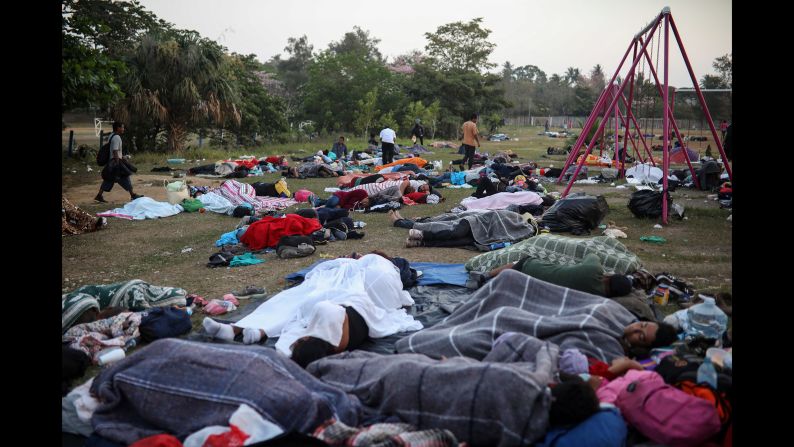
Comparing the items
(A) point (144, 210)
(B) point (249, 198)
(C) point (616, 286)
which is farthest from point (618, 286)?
(A) point (144, 210)

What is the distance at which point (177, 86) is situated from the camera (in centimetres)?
1952

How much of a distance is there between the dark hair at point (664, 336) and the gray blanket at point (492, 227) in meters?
3.57

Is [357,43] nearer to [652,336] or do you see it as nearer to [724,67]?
[724,67]

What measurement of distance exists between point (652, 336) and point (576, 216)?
14.9 feet

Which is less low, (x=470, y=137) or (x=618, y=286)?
(x=470, y=137)

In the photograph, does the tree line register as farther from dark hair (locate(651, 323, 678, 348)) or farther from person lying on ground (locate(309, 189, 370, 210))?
dark hair (locate(651, 323, 678, 348))

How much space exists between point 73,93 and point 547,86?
5599cm


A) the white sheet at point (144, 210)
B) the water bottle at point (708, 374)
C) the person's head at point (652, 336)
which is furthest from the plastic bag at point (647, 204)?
the white sheet at point (144, 210)

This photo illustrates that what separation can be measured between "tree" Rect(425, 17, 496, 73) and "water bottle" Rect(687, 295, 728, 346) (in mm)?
35990

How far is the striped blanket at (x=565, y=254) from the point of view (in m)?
5.64

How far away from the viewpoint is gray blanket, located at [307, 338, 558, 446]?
9.77 feet
